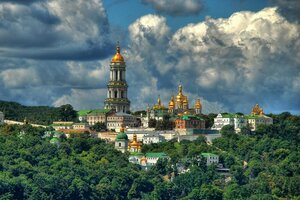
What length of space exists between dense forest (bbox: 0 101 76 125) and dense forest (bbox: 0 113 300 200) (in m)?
14.1

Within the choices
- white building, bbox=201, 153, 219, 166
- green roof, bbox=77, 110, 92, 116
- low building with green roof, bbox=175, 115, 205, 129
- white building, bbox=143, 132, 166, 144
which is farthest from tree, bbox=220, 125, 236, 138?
green roof, bbox=77, 110, 92, 116

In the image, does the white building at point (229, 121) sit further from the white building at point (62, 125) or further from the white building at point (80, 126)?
the white building at point (62, 125)

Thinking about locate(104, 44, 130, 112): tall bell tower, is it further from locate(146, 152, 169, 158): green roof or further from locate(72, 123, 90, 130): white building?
locate(146, 152, 169, 158): green roof

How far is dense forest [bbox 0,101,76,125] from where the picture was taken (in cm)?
14550

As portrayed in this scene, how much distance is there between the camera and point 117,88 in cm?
15050

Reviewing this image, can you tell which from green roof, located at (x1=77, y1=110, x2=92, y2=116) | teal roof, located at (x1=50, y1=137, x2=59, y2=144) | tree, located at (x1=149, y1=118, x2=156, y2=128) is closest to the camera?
teal roof, located at (x1=50, y1=137, x2=59, y2=144)

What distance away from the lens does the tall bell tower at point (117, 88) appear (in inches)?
5920

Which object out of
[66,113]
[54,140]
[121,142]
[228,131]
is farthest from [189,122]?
[54,140]

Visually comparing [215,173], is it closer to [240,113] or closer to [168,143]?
[168,143]

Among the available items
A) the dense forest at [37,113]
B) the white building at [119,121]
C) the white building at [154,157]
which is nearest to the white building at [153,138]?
the white building at [119,121]

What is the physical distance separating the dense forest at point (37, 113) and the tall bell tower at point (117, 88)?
19.4ft

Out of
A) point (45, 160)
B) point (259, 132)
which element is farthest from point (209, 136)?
point (45, 160)

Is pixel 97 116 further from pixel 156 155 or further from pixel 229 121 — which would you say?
pixel 156 155

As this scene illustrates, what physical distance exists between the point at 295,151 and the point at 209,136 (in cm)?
1073
